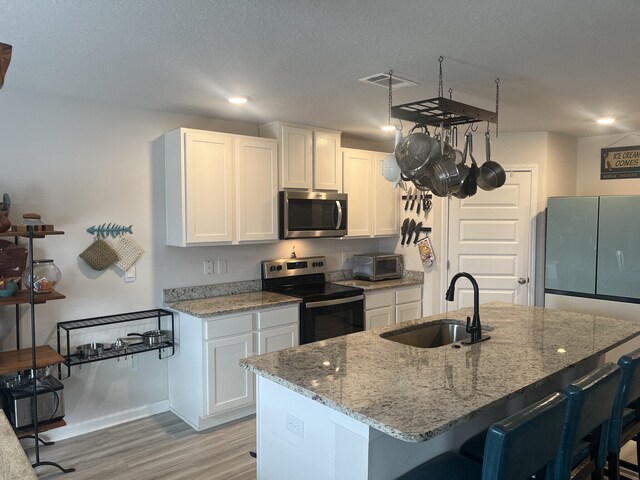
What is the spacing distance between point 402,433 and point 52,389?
98.3 inches

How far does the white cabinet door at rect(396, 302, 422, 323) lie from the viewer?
16.0 ft

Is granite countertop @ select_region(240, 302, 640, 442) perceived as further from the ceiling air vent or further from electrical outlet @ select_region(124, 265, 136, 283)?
electrical outlet @ select_region(124, 265, 136, 283)

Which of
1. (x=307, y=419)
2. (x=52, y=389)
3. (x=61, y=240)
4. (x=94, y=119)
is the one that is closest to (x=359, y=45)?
(x=307, y=419)

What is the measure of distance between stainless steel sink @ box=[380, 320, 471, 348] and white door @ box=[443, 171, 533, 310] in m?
2.01

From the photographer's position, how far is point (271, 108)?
359 cm

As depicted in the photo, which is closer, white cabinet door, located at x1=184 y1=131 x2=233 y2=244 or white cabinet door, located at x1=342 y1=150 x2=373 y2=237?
white cabinet door, located at x1=184 y1=131 x2=233 y2=244

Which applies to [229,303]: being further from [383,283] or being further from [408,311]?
[408,311]

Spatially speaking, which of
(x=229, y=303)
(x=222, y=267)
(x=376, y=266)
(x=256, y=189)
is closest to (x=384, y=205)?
(x=376, y=266)

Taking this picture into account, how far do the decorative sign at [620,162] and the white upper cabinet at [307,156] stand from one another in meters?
2.73

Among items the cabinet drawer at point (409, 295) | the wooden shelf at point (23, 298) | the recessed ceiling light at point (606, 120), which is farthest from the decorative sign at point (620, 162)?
the wooden shelf at point (23, 298)

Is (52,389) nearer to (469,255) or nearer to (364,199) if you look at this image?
Result: (364,199)

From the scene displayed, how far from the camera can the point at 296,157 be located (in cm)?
422

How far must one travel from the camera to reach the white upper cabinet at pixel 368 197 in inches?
186

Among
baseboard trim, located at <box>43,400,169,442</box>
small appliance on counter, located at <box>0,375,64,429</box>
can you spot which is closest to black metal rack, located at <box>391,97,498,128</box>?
small appliance on counter, located at <box>0,375,64,429</box>
